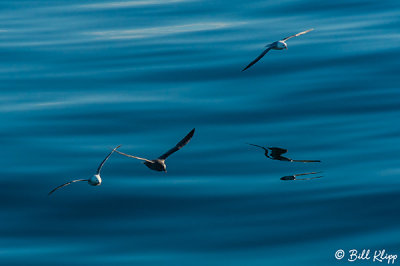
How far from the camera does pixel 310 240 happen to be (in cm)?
799

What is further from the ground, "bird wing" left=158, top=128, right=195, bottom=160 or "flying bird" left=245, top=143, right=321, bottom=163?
"bird wing" left=158, top=128, right=195, bottom=160

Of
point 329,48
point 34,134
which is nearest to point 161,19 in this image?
point 329,48

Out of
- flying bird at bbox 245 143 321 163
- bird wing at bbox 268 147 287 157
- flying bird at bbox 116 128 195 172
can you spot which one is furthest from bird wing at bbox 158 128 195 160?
bird wing at bbox 268 147 287 157

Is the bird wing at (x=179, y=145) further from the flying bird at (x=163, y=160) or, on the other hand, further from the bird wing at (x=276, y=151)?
the bird wing at (x=276, y=151)

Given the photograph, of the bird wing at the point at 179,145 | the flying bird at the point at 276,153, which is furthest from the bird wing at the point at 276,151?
the bird wing at the point at 179,145

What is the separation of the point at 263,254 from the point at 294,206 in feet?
3.31

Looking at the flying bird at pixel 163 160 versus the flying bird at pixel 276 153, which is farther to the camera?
the flying bird at pixel 276 153

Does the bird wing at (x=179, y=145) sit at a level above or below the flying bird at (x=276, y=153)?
above

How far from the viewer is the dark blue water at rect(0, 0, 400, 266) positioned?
26.7ft

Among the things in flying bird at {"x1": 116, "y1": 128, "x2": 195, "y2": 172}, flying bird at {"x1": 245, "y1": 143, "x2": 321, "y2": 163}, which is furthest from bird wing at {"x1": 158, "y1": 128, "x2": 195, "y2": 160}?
flying bird at {"x1": 245, "y1": 143, "x2": 321, "y2": 163}

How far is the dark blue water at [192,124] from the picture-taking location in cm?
814

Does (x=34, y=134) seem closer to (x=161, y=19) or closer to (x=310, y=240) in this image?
(x=310, y=240)

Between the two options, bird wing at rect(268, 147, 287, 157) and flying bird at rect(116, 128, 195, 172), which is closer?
flying bird at rect(116, 128, 195, 172)

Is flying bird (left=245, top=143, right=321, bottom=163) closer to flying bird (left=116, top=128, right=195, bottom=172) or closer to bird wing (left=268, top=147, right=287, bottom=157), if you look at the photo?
bird wing (left=268, top=147, right=287, bottom=157)
